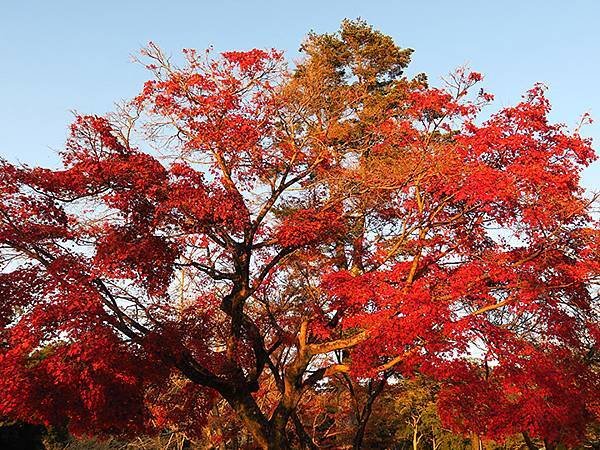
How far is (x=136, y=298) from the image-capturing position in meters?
11.7

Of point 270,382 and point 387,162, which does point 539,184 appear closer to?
point 387,162

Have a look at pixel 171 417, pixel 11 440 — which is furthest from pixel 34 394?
pixel 11 440

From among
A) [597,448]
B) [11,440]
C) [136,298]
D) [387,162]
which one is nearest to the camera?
[136,298]

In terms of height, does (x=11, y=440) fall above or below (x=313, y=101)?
below

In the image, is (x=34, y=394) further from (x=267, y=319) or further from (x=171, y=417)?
(x=267, y=319)

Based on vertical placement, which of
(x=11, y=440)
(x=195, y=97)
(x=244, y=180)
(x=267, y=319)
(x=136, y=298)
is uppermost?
(x=195, y=97)

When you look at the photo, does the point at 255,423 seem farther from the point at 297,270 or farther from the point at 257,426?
the point at 297,270

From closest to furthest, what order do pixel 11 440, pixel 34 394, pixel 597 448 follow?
pixel 34 394 < pixel 11 440 < pixel 597 448

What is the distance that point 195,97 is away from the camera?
1314 cm

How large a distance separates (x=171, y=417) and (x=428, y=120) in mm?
10321

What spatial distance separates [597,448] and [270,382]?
61.5 ft

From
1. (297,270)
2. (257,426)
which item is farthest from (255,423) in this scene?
(297,270)

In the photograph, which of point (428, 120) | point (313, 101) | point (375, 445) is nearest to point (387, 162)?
point (428, 120)

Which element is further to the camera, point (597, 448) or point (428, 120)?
point (597, 448)
